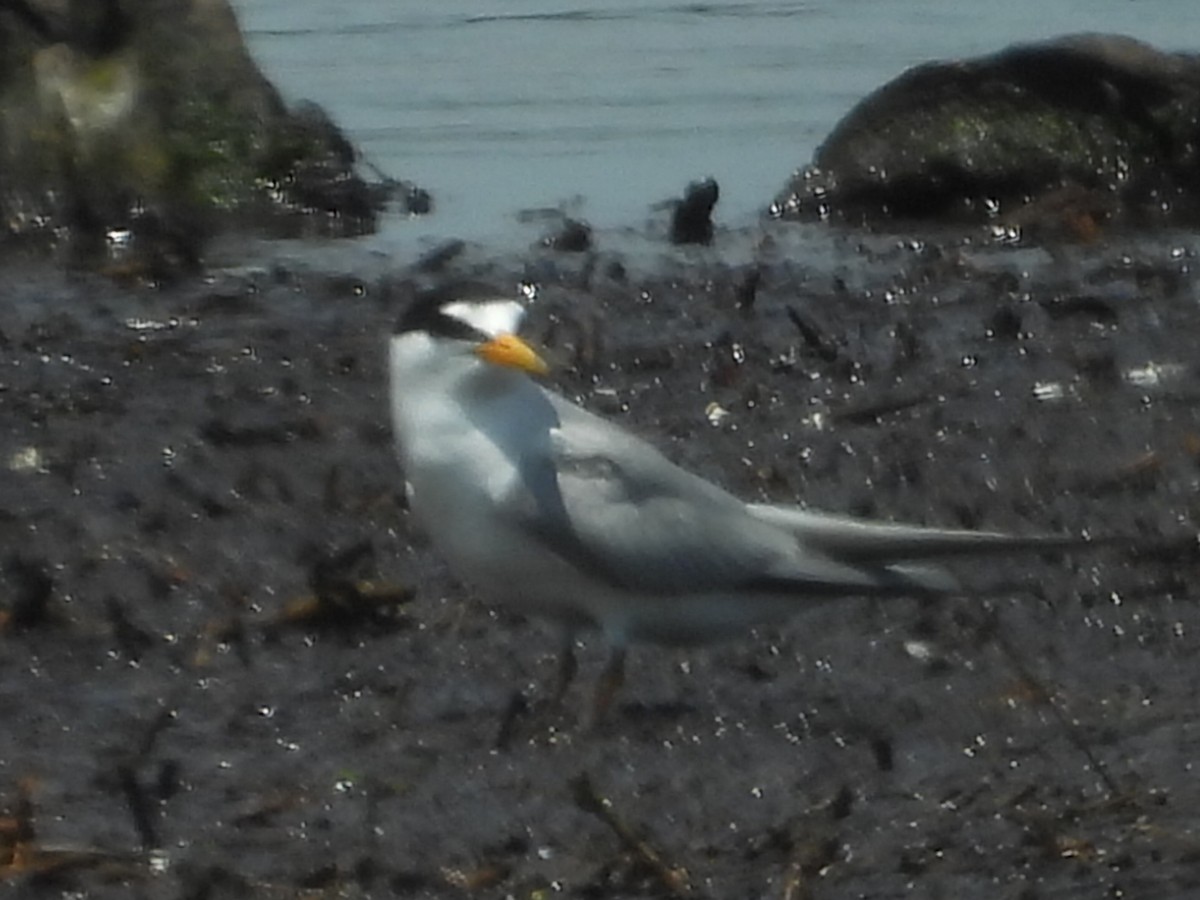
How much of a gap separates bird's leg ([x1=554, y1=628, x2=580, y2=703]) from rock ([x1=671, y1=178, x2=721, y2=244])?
635 cm

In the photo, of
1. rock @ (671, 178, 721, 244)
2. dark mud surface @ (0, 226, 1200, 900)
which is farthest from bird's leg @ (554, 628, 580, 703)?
rock @ (671, 178, 721, 244)

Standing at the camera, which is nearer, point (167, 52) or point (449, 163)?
point (167, 52)

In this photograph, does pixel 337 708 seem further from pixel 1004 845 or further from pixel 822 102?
pixel 822 102

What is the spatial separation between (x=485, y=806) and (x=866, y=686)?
3.77 feet

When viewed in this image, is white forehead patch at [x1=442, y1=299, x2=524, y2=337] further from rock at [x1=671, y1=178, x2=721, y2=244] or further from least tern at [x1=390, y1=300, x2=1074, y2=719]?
rock at [x1=671, y1=178, x2=721, y2=244]

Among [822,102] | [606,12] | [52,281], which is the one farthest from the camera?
[606,12]

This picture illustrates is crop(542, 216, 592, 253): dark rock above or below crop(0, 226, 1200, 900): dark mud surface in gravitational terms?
below

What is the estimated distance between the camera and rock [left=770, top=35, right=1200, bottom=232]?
45.5 feet

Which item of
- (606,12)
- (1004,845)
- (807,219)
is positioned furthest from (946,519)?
(606,12)

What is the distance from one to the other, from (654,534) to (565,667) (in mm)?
356

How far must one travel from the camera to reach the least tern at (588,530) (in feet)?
22.7

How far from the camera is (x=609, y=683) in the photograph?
6.84 metres

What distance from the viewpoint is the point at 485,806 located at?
20.2 ft

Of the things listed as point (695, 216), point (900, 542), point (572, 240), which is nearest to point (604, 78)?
point (695, 216)
